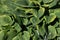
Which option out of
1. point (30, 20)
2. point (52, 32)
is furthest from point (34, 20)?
point (52, 32)

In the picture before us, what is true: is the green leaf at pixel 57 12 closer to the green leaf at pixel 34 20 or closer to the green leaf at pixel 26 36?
the green leaf at pixel 34 20

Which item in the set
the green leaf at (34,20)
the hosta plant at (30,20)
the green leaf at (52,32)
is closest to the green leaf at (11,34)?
the hosta plant at (30,20)

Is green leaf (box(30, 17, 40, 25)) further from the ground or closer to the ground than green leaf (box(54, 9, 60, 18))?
closer to the ground

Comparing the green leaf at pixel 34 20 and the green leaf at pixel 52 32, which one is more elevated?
the green leaf at pixel 34 20

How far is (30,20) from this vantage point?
5.57 feet

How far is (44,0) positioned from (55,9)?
0.10 m

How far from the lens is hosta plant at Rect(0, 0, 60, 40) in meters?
1.67

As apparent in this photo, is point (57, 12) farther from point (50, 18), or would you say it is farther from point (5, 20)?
point (5, 20)

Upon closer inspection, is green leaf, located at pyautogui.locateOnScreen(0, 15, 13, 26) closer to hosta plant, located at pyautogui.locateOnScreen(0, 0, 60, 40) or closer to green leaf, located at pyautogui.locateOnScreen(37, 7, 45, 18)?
hosta plant, located at pyautogui.locateOnScreen(0, 0, 60, 40)

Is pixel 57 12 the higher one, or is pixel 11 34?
pixel 57 12

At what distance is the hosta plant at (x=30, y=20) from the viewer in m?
1.67

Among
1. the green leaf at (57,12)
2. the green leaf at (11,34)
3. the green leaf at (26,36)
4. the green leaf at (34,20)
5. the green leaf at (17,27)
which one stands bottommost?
the green leaf at (26,36)

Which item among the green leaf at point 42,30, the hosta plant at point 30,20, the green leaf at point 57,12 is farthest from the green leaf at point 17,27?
the green leaf at point 57,12

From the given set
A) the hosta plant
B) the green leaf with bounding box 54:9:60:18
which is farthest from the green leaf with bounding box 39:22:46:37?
the green leaf with bounding box 54:9:60:18
